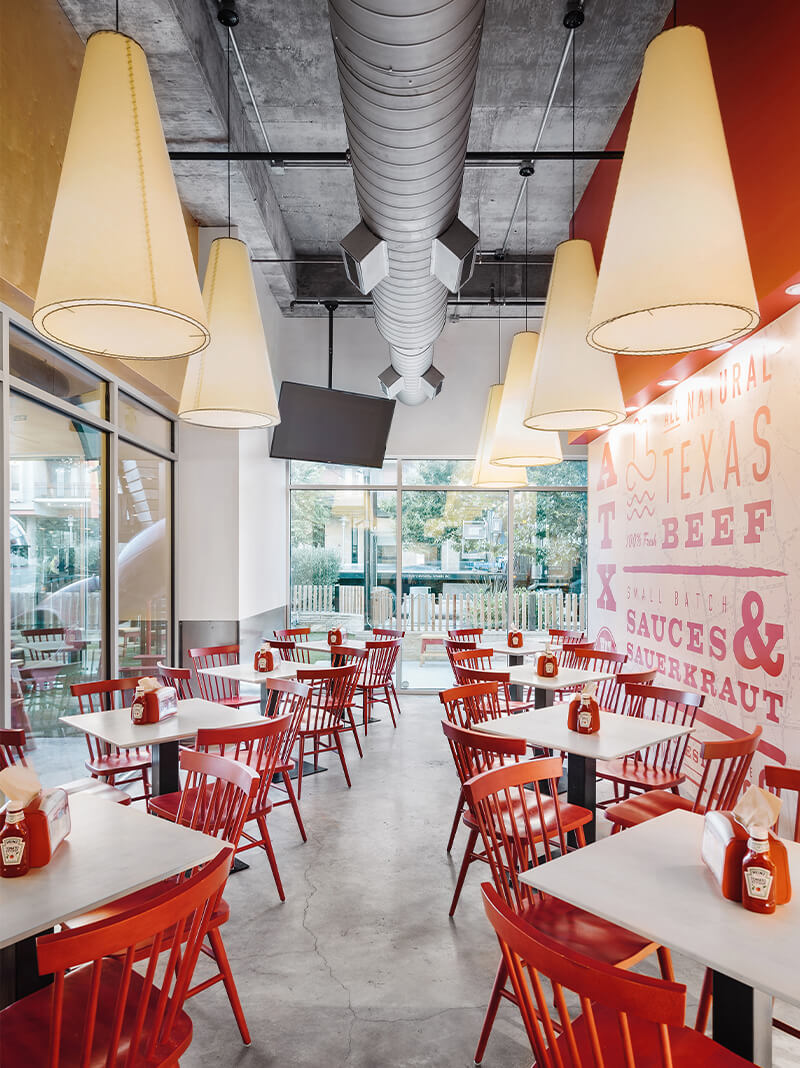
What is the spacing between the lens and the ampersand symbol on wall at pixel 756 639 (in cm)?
384

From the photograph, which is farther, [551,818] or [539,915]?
[551,818]

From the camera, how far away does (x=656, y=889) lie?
6.00 ft

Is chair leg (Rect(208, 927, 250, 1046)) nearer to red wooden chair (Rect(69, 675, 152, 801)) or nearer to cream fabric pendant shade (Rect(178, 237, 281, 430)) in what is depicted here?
A: red wooden chair (Rect(69, 675, 152, 801))

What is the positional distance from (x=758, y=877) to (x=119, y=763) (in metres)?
3.43

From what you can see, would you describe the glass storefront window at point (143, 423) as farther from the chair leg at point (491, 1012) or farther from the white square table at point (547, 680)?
the chair leg at point (491, 1012)

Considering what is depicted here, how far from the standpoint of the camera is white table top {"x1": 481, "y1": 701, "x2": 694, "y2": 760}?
10.4ft

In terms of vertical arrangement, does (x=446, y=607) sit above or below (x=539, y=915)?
above

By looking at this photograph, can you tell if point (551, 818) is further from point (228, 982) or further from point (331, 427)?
point (331, 427)

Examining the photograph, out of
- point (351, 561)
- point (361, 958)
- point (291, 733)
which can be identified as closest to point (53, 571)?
point (291, 733)

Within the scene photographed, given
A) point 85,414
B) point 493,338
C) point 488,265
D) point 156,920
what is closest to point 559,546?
point 493,338

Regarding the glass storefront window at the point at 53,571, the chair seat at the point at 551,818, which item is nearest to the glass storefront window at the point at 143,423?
the glass storefront window at the point at 53,571

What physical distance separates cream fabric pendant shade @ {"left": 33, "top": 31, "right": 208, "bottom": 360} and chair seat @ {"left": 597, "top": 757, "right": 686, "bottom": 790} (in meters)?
3.19

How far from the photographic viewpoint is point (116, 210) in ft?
6.98

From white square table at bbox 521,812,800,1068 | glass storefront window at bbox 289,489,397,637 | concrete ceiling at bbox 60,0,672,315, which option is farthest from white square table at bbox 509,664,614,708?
concrete ceiling at bbox 60,0,672,315
